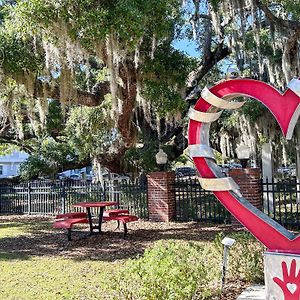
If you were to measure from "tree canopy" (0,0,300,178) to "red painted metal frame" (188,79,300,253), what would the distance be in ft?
12.0

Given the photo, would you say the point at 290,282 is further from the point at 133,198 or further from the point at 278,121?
the point at 133,198

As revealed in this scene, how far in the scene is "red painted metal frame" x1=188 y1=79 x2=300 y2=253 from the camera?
3.35 meters

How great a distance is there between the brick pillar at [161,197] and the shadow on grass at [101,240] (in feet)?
1.09

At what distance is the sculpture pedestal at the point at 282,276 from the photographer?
326cm

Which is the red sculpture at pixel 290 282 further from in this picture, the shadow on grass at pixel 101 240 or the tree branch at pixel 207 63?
the tree branch at pixel 207 63

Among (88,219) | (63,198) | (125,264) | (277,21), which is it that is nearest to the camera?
(125,264)

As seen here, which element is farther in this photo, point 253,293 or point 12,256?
point 12,256

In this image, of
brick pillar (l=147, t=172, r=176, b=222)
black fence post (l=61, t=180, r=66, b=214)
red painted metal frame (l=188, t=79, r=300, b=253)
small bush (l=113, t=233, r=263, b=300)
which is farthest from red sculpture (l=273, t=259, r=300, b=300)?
black fence post (l=61, t=180, r=66, b=214)

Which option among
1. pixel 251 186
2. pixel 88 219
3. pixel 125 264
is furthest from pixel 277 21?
pixel 125 264

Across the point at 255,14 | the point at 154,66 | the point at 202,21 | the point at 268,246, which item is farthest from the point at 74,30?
the point at 202,21

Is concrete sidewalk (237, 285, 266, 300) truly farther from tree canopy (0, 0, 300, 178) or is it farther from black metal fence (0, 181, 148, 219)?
black metal fence (0, 181, 148, 219)

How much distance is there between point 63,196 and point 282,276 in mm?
9942

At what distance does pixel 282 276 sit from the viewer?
334 cm

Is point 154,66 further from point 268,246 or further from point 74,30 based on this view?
point 268,246
